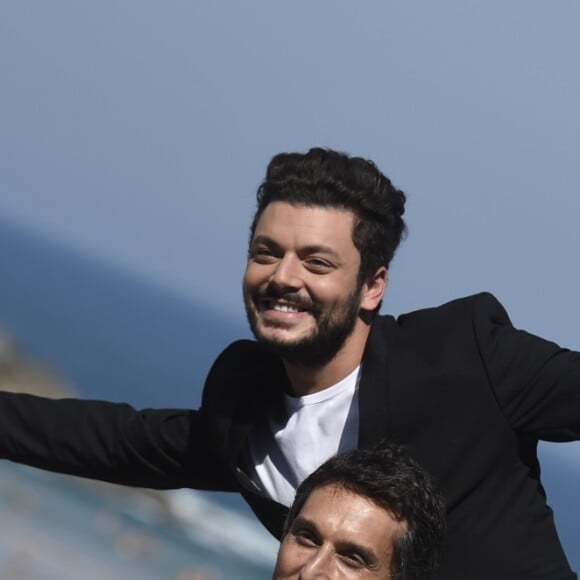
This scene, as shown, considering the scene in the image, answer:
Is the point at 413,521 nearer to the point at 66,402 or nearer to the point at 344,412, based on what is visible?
the point at 344,412

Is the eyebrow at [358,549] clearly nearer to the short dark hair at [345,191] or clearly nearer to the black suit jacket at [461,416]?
the black suit jacket at [461,416]

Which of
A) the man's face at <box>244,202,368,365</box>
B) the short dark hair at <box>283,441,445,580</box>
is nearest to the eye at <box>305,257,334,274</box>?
the man's face at <box>244,202,368,365</box>

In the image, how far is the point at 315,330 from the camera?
489 cm

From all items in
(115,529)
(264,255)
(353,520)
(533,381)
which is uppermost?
(115,529)

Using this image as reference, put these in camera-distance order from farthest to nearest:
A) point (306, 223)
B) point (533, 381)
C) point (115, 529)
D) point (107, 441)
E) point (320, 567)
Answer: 1. point (115, 529)
2. point (107, 441)
3. point (306, 223)
4. point (533, 381)
5. point (320, 567)

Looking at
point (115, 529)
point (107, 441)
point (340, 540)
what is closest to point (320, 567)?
point (340, 540)

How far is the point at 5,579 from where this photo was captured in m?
24.7

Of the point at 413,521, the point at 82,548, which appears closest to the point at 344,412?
the point at 413,521

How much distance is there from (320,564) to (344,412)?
1.24 meters

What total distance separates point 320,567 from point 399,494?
0.94 ft

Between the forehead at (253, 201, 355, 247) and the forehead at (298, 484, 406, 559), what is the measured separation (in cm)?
109

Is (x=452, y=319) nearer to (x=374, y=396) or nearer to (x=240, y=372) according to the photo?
(x=374, y=396)

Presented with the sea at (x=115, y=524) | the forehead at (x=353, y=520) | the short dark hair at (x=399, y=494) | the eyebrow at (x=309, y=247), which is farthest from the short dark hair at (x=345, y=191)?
the sea at (x=115, y=524)

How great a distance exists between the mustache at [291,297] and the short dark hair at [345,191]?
231 mm
